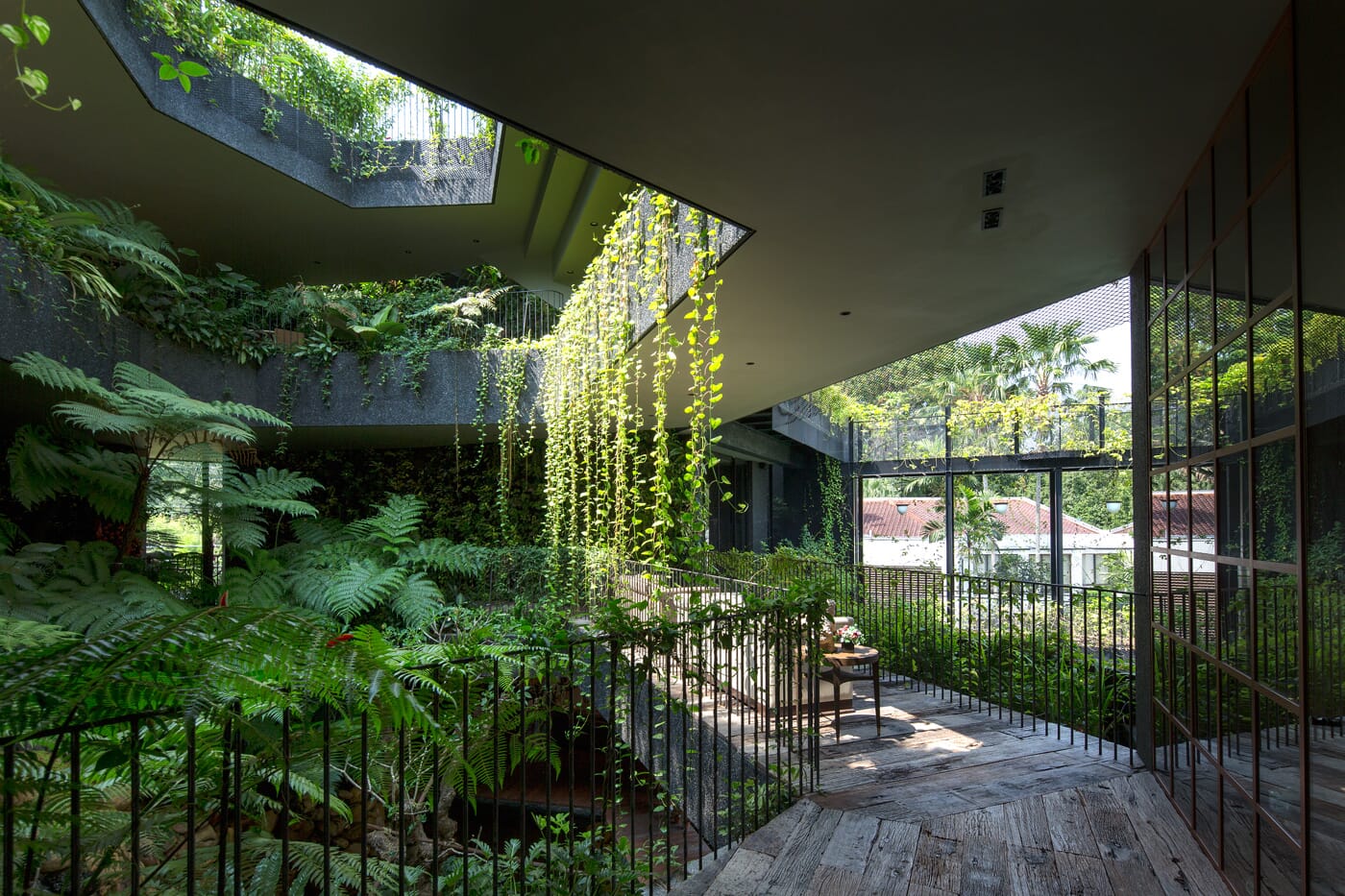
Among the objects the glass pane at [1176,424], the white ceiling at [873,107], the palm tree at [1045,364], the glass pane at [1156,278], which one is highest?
the palm tree at [1045,364]

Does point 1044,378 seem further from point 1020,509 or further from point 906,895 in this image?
point 906,895

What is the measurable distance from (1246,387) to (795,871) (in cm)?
262

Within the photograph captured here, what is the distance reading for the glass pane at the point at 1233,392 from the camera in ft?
8.31

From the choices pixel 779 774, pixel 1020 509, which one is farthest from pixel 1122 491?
pixel 779 774

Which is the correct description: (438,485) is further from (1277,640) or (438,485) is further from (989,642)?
(1277,640)

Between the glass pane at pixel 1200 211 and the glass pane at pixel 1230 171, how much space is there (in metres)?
0.08

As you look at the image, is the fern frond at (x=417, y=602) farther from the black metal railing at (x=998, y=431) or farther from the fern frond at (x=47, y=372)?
the black metal railing at (x=998, y=431)

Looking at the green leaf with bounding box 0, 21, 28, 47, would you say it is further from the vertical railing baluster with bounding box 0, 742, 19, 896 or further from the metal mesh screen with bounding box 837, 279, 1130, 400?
the metal mesh screen with bounding box 837, 279, 1130, 400

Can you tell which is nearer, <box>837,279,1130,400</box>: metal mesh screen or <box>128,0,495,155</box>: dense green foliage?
<box>128,0,495,155</box>: dense green foliage

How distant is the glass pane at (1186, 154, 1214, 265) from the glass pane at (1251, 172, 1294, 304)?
42 centimetres

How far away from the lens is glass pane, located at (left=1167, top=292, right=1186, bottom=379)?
3271 mm

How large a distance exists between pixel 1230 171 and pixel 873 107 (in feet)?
4.63

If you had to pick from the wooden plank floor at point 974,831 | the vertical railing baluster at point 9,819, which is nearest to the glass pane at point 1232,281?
the wooden plank floor at point 974,831

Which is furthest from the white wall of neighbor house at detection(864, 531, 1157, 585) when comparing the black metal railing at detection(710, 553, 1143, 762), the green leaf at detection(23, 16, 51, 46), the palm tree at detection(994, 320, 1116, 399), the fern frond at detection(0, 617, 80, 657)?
the green leaf at detection(23, 16, 51, 46)
